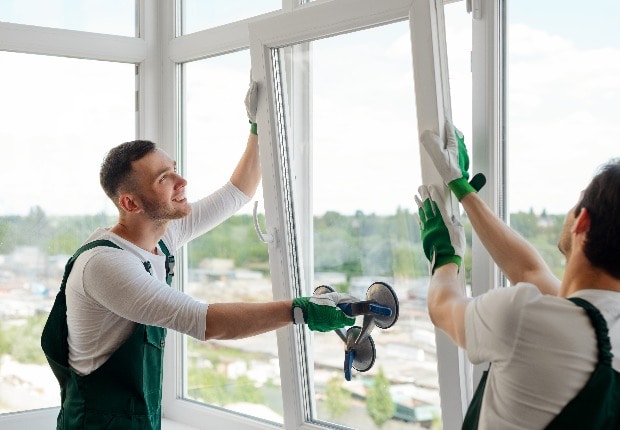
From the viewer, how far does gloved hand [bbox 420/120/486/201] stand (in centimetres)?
203

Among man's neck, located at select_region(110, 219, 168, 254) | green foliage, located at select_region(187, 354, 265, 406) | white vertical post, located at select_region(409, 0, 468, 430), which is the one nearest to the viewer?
white vertical post, located at select_region(409, 0, 468, 430)

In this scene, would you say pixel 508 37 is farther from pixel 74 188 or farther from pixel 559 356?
pixel 74 188

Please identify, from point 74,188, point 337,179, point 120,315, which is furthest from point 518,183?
point 74,188

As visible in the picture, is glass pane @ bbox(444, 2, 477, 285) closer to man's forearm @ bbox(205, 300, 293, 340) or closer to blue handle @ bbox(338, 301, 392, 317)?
blue handle @ bbox(338, 301, 392, 317)

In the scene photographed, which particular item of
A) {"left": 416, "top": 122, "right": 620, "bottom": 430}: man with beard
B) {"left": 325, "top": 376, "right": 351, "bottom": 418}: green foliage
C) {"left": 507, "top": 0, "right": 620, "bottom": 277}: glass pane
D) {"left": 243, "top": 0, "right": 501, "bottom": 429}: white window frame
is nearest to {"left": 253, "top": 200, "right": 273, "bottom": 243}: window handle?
{"left": 243, "top": 0, "right": 501, "bottom": 429}: white window frame

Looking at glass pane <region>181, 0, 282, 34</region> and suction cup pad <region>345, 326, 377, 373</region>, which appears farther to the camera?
glass pane <region>181, 0, 282, 34</region>

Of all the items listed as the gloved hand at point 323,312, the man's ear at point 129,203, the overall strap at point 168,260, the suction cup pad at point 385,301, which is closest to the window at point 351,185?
the suction cup pad at point 385,301

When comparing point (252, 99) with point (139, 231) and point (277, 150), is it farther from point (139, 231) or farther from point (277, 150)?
point (139, 231)

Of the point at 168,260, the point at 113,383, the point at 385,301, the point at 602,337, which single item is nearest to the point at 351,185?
the point at 385,301

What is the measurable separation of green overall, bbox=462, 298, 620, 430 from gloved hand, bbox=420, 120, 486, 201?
1.91ft

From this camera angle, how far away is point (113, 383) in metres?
2.46

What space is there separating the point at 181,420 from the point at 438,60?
200cm

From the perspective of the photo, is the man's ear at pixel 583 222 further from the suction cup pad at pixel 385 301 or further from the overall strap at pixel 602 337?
the suction cup pad at pixel 385 301

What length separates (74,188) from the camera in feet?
Answer: 10.9
